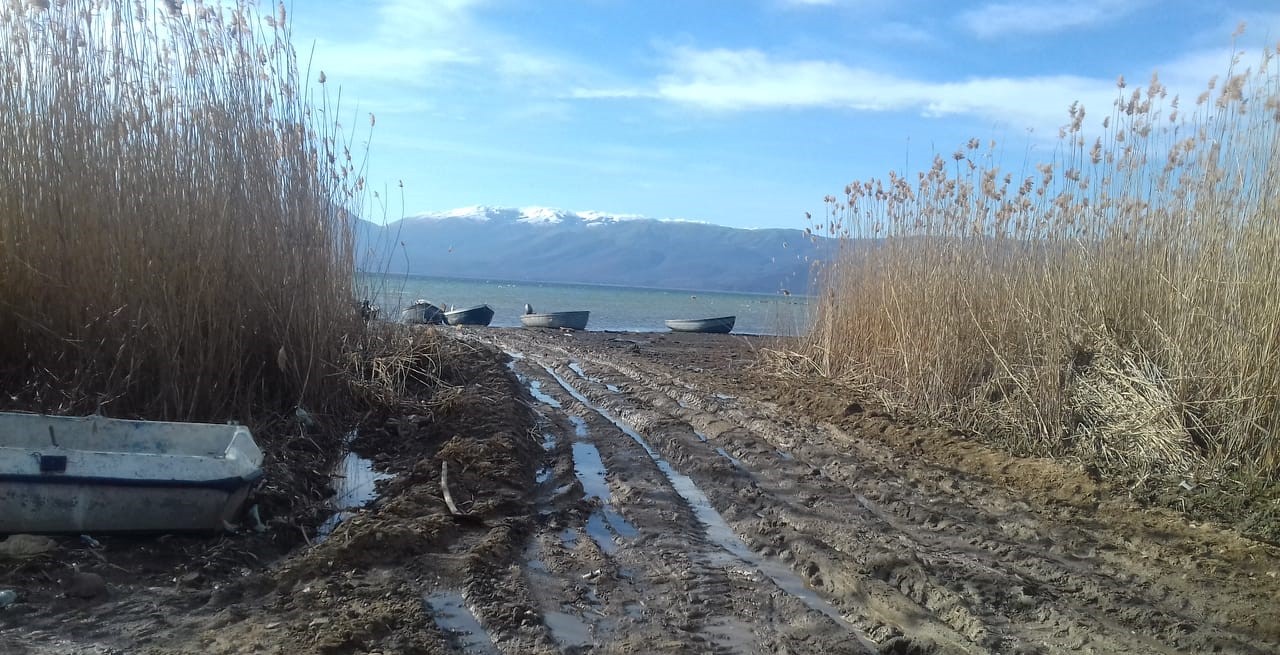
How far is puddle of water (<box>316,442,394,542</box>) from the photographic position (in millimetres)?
3961

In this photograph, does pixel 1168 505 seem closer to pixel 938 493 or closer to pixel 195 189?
pixel 938 493

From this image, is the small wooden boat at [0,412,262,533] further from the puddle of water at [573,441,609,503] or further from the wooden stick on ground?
the puddle of water at [573,441,609,503]

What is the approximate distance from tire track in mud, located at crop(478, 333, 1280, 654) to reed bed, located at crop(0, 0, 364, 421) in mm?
2401

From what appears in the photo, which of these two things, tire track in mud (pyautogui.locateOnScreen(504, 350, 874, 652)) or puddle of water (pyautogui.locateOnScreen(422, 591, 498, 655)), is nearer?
puddle of water (pyautogui.locateOnScreen(422, 591, 498, 655))

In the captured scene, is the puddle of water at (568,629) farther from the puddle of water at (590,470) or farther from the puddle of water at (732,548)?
the puddle of water at (590,470)

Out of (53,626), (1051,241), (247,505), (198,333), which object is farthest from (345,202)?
(1051,241)

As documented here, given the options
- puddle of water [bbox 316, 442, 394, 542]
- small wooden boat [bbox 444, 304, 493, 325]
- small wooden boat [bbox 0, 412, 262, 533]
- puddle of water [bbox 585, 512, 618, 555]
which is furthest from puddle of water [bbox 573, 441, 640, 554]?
small wooden boat [bbox 444, 304, 493, 325]

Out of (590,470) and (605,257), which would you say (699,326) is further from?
(605,257)

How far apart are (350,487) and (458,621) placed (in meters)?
1.93

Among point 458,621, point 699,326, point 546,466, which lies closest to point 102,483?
point 458,621

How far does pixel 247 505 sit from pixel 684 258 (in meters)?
165

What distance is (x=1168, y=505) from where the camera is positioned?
14.3 feet

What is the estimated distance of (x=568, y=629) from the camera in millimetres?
2834

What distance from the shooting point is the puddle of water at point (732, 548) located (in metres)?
3.11
